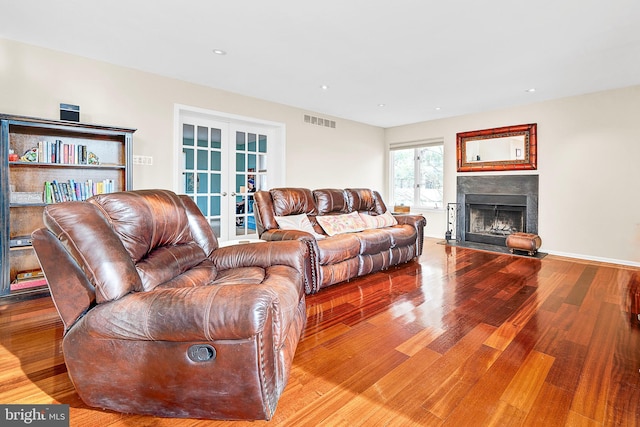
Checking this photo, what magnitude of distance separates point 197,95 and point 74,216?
3.29 metres

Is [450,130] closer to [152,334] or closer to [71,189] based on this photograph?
[71,189]

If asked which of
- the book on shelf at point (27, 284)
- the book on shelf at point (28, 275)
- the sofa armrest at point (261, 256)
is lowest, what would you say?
the book on shelf at point (27, 284)

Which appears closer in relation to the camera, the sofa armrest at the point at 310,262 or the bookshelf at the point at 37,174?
the bookshelf at the point at 37,174

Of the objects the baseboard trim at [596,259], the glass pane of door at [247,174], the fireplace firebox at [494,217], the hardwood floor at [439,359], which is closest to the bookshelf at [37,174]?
the hardwood floor at [439,359]

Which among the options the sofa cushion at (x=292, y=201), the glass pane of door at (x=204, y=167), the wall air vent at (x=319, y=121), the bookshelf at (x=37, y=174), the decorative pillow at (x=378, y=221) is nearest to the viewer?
the bookshelf at (x=37, y=174)

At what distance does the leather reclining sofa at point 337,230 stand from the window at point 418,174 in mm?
2136

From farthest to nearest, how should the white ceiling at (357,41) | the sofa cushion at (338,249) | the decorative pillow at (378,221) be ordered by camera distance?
the decorative pillow at (378,221) < the sofa cushion at (338,249) < the white ceiling at (357,41)

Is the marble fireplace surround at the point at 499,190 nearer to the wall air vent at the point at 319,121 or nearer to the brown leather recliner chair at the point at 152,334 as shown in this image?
the wall air vent at the point at 319,121

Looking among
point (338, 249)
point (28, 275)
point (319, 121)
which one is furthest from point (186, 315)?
point (319, 121)

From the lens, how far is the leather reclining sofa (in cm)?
313

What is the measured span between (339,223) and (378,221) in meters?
0.66

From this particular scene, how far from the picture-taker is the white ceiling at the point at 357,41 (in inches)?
95.4

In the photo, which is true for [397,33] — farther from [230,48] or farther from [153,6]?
[153,6]

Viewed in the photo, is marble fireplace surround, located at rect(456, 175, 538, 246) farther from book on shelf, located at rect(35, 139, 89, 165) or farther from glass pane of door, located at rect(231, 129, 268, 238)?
book on shelf, located at rect(35, 139, 89, 165)
